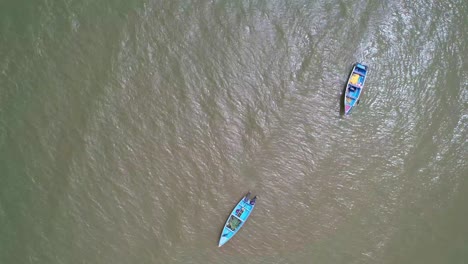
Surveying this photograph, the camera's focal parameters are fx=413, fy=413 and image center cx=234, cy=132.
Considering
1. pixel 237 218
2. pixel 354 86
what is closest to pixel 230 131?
pixel 237 218

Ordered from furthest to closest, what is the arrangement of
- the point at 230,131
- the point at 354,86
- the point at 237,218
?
1. the point at 354,86
2. the point at 230,131
3. the point at 237,218

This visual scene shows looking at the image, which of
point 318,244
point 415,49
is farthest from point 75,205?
point 415,49

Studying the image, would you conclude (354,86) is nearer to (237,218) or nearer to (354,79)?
(354,79)

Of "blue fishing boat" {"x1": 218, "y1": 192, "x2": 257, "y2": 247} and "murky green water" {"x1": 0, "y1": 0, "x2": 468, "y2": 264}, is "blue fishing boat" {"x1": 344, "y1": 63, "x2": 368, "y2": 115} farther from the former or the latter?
"blue fishing boat" {"x1": 218, "y1": 192, "x2": 257, "y2": 247}

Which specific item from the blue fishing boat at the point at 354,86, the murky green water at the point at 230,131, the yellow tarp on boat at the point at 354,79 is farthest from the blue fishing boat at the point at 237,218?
the yellow tarp on boat at the point at 354,79

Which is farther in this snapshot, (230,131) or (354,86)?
(354,86)

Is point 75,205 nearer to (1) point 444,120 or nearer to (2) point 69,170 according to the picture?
(2) point 69,170
